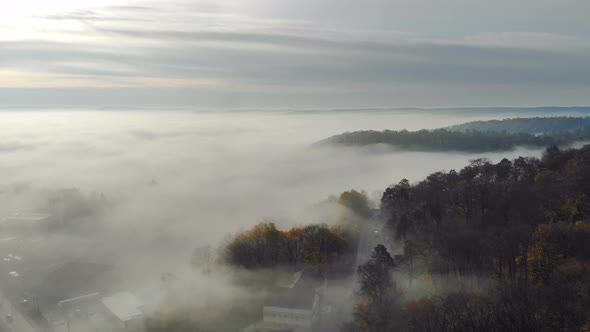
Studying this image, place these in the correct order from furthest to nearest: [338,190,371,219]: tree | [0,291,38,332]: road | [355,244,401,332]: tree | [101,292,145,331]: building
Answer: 1. [338,190,371,219]: tree
2. [0,291,38,332]: road
3. [101,292,145,331]: building
4. [355,244,401,332]: tree

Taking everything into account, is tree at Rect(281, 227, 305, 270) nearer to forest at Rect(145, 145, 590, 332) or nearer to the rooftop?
forest at Rect(145, 145, 590, 332)

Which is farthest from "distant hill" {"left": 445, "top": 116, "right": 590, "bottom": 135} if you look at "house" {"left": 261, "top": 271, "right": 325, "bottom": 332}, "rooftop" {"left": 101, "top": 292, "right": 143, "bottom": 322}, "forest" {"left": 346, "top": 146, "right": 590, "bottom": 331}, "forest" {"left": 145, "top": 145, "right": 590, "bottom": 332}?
"rooftop" {"left": 101, "top": 292, "right": 143, "bottom": 322}

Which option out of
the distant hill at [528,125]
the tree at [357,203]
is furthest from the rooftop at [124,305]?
the distant hill at [528,125]

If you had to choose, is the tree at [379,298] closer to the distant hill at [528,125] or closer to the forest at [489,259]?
the forest at [489,259]

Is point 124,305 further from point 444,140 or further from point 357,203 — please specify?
point 444,140

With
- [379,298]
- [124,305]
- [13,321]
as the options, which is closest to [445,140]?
[379,298]

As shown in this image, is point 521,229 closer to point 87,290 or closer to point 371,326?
point 371,326

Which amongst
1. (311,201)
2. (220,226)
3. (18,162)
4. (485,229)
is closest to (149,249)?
(220,226)
